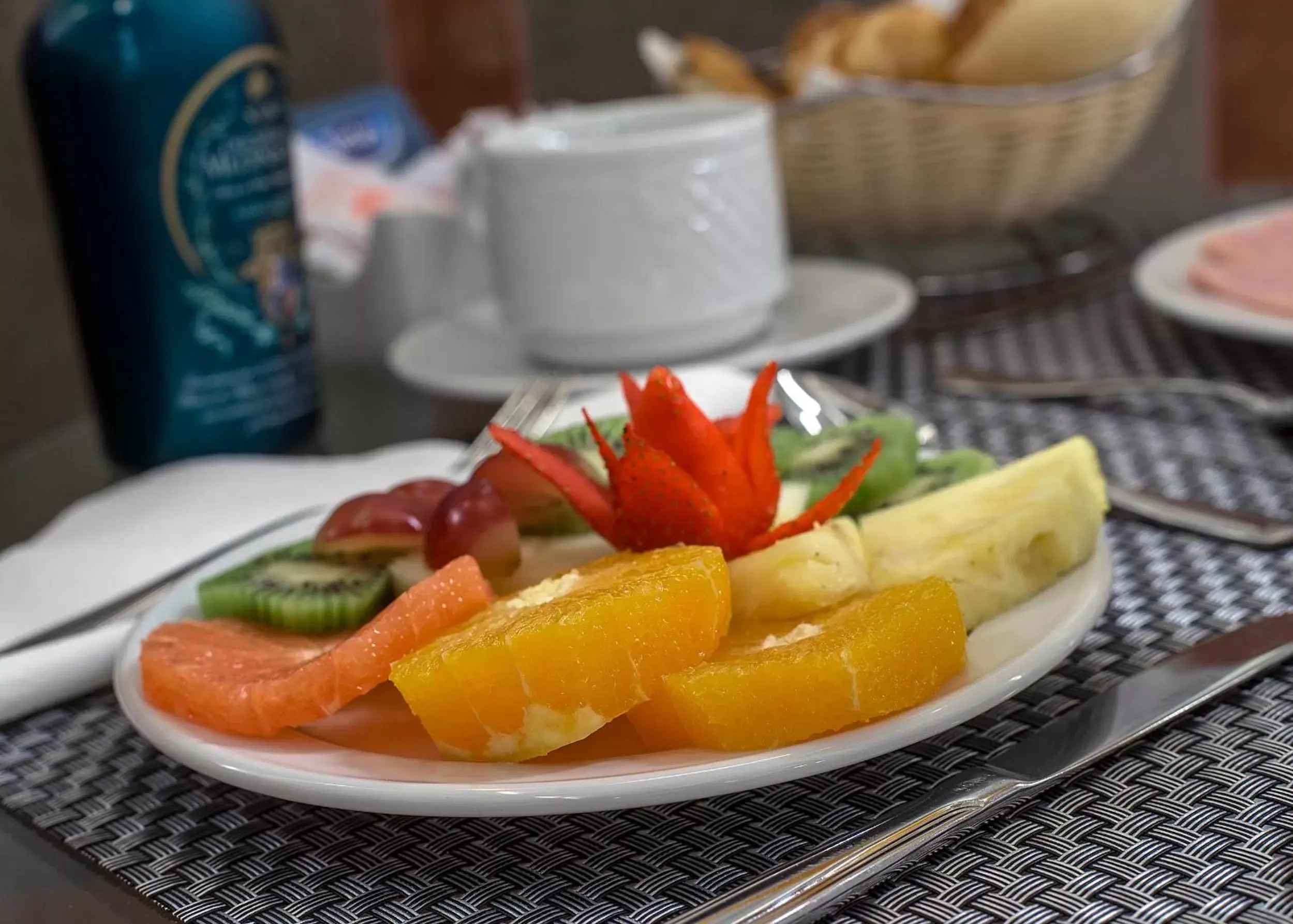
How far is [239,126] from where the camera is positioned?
0.88 meters

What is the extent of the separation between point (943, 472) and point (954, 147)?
57 centimetres

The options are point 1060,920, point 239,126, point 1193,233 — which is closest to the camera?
point 1060,920

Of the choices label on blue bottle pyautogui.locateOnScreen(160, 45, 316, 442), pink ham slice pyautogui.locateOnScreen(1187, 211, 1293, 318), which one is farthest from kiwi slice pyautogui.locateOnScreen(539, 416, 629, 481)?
pink ham slice pyautogui.locateOnScreen(1187, 211, 1293, 318)

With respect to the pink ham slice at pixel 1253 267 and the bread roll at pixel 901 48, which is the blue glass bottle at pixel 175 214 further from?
the pink ham slice at pixel 1253 267

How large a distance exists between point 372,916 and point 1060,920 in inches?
7.9

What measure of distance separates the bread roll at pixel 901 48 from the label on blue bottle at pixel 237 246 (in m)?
0.48

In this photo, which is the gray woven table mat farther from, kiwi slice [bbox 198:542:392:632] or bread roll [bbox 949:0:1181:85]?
bread roll [bbox 949:0:1181:85]

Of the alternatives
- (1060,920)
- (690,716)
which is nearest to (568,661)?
(690,716)

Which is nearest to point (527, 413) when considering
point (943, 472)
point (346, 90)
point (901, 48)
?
point (943, 472)

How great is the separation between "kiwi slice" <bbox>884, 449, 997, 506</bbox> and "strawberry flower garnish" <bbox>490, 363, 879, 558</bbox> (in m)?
0.05

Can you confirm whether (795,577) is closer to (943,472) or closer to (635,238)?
(943,472)

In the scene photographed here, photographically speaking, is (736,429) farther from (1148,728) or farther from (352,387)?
(352,387)

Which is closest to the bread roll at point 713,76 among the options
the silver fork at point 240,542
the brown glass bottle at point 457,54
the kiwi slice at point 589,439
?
the silver fork at point 240,542

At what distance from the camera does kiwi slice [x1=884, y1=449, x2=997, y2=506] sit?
600 millimetres
